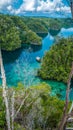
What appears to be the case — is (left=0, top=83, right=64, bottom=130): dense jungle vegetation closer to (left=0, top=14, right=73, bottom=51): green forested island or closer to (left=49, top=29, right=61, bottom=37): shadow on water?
(left=0, top=14, right=73, bottom=51): green forested island

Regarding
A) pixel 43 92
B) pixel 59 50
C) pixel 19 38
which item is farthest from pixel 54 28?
pixel 43 92

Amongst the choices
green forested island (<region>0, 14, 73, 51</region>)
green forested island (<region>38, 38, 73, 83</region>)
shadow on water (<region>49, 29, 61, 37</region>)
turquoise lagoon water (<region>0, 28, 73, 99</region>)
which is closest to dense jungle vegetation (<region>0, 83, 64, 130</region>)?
turquoise lagoon water (<region>0, 28, 73, 99</region>)

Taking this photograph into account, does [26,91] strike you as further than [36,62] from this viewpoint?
No

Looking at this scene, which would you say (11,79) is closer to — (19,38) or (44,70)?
(44,70)

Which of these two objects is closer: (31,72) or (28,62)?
(31,72)

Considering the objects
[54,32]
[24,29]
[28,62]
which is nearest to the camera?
[28,62]

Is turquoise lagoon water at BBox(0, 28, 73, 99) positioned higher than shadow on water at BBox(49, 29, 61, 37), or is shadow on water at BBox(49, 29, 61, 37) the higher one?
shadow on water at BBox(49, 29, 61, 37)

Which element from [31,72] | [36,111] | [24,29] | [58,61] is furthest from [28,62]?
→ [36,111]

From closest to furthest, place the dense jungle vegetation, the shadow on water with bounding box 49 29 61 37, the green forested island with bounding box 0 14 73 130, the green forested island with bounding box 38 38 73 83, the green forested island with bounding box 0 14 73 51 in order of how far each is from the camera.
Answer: the green forested island with bounding box 0 14 73 130 < the dense jungle vegetation < the green forested island with bounding box 38 38 73 83 < the green forested island with bounding box 0 14 73 51 < the shadow on water with bounding box 49 29 61 37

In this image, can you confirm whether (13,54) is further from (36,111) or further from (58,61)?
(36,111)

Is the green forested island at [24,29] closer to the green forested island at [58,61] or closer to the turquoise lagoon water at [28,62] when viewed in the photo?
the turquoise lagoon water at [28,62]

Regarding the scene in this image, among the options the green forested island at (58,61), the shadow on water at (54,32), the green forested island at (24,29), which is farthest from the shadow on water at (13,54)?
the shadow on water at (54,32)
